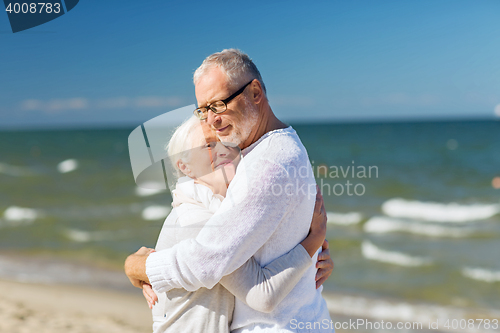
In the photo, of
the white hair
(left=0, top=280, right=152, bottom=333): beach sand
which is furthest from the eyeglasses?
(left=0, top=280, right=152, bottom=333): beach sand

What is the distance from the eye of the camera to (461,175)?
19.7 m

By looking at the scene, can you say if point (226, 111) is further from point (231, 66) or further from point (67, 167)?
point (67, 167)

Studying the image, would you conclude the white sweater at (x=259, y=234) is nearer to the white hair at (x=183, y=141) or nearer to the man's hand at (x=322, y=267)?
the man's hand at (x=322, y=267)

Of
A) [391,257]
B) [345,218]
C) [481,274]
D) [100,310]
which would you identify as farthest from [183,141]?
[345,218]

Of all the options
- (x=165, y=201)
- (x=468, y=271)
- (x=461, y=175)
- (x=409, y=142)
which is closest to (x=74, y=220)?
(x=165, y=201)

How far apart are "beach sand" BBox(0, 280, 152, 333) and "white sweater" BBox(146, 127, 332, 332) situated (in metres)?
4.10

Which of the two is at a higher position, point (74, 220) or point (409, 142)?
point (409, 142)

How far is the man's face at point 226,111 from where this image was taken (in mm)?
1870

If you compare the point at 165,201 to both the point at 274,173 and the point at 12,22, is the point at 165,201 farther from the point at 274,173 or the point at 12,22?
the point at 274,173

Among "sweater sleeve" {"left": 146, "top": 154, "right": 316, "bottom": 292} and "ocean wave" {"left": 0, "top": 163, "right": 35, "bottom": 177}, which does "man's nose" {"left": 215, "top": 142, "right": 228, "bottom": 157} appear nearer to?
"sweater sleeve" {"left": 146, "top": 154, "right": 316, "bottom": 292}

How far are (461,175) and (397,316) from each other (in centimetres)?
1618

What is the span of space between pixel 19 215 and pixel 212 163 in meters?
11.4

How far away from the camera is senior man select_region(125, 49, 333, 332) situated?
5.15ft

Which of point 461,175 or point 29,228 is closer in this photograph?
point 29,228
